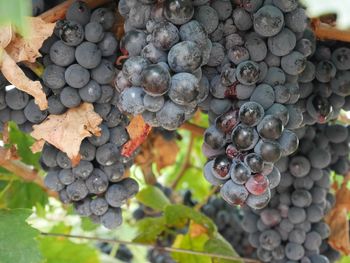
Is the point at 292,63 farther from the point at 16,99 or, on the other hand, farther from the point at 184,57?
the point at 16,99

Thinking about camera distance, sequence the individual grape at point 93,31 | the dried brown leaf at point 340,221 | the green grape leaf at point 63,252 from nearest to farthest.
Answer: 1. the individual grape at point 93,31
2. the dried brown leaf at point 340,221
3. the green grape leaf at point 63,252

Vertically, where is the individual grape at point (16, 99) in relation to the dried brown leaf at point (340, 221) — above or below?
above

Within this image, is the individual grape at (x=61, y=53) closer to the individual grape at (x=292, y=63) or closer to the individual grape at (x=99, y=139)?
the individual grape at (x=99, y=139)

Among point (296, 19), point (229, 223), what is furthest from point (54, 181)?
point (229, 223)

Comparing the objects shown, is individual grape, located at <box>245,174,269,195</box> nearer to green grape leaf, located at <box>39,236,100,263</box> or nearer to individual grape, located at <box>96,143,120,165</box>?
individual grape, located at <box>96,143,120,165</box>

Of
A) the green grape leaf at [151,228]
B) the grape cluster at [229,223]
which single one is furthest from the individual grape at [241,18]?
the grape cluster at [229,223]
